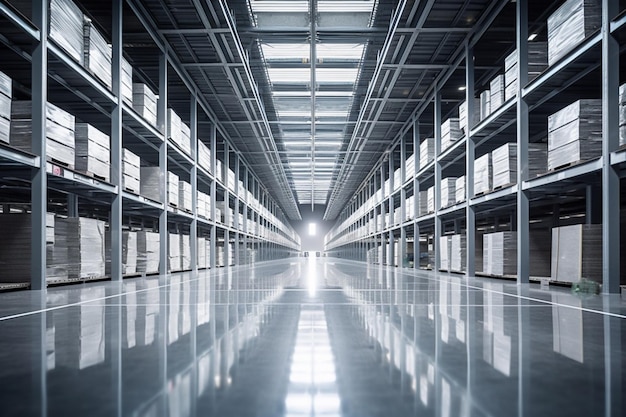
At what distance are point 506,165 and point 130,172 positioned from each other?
25.2 feet

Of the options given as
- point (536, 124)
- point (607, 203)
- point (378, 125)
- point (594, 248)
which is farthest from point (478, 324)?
point (378, 125)

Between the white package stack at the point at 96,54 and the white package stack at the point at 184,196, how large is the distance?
15.5ft

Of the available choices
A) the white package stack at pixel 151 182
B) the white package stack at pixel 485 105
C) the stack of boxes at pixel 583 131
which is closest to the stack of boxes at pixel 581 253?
the stack of boxes at pixel 583 131

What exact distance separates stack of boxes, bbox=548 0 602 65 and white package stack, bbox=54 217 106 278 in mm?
8112

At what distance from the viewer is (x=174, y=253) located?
40.0 feet

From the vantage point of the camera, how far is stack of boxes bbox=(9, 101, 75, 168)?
5969mm

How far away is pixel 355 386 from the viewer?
147 centimetres

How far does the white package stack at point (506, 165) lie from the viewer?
8.39 m

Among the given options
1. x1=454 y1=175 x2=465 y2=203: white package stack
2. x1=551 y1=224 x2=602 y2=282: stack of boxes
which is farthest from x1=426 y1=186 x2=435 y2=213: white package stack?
x1=551 y1=224 x2=602 y2=282: stack of boxes

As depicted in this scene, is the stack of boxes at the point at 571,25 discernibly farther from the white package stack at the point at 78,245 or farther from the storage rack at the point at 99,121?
the white package stack at the point at 78,245

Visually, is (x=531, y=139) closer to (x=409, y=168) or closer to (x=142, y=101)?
(x=409, y=168)

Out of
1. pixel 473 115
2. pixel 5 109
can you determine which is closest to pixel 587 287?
pixel 473 115

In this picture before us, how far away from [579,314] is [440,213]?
9.27 metres

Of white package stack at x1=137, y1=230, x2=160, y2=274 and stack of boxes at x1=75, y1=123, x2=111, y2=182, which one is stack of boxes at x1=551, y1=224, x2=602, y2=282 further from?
white package stack at x1=137, y1=230, x2=160, y2=274
